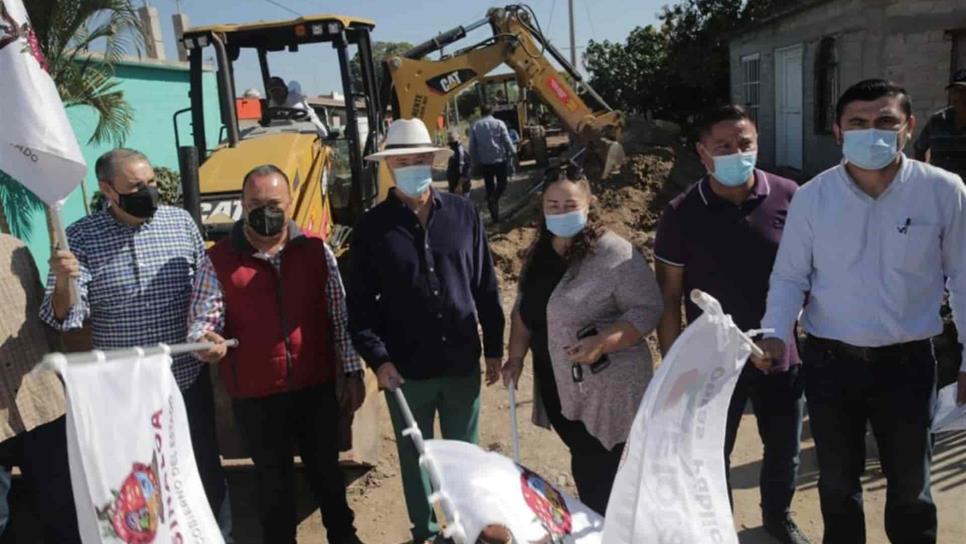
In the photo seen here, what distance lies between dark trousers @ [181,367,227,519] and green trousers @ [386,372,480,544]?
2.48ft

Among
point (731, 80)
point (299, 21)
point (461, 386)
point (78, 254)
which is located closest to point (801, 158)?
point (731, 80)

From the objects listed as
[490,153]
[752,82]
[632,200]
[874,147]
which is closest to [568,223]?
[874,147]

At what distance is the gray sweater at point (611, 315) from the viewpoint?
270 centimetres

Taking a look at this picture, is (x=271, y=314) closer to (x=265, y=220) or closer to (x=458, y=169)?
(x=265, y=220)

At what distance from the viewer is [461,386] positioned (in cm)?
312

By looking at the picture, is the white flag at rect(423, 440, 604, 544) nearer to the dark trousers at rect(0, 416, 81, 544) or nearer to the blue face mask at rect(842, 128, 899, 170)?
the blue face mask at rect(842, 128, 899, 170)

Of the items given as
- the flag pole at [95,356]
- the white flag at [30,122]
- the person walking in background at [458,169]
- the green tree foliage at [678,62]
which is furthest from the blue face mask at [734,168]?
the green tree foliage at [678,62]

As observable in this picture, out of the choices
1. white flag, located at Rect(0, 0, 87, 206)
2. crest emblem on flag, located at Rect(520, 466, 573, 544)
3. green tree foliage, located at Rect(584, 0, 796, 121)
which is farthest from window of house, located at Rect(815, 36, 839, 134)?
white flag, located at Rect(0, 0, 87, 206)

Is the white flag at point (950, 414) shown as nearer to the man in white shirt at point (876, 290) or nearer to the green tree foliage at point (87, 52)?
the man in white shirt at point (876, 290)

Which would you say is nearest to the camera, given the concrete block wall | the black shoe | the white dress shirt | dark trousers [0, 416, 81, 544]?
the white dress shirt

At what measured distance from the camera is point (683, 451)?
201cm

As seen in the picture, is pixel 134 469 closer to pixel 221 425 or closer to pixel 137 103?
pixel 221 425

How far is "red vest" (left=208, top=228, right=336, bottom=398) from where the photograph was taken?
2854 millimetres

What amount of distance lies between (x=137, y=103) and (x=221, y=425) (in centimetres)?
1020
